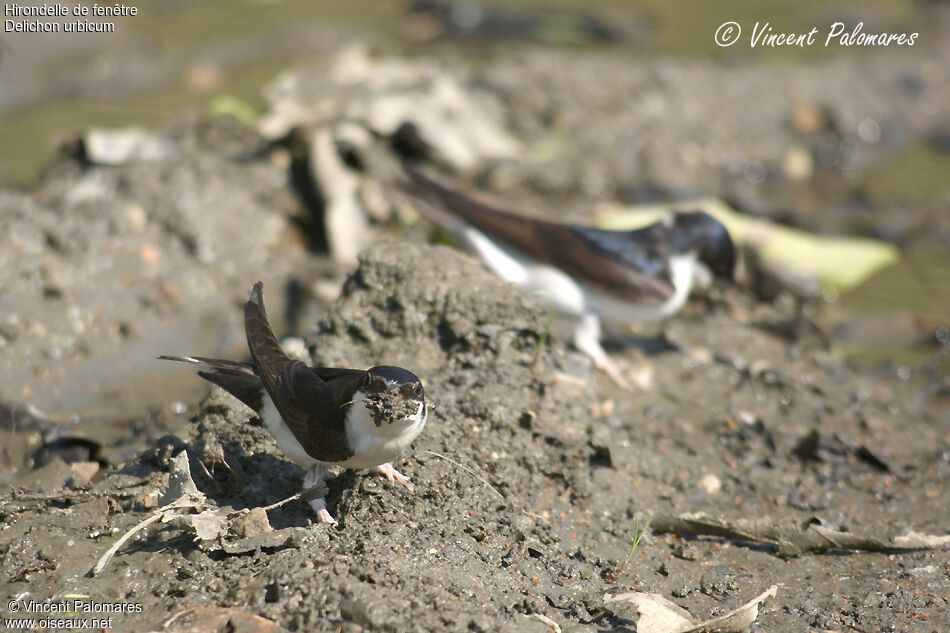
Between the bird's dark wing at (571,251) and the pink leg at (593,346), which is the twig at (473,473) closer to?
the pink leg at (593,346)

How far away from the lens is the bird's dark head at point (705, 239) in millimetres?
5352

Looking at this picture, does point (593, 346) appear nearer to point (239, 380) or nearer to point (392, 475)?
point (392, 475)

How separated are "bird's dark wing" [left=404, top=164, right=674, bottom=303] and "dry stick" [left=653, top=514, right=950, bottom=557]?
1.68 metres

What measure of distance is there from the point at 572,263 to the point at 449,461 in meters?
1.82

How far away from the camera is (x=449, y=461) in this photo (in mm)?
3477

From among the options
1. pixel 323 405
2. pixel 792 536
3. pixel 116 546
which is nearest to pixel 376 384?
pixel 323 405

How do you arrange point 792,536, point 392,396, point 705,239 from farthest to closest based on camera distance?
1. point 705,239
2. point 792,536
3. point 392,396

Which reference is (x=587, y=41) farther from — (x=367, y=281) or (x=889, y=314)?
(x=367, y=281)

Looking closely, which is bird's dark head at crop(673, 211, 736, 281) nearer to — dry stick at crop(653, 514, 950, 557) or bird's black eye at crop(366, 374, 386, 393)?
dry stick at crop(653, 514, 950, 557)

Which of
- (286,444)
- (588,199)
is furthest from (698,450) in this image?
(588,199)

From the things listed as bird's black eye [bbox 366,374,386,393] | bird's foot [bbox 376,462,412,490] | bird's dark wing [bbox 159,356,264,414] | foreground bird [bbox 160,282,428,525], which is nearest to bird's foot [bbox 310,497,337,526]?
foreground bird [bbox 160,282,428,525]

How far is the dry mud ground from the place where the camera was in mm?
2957

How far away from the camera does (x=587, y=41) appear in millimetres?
10305

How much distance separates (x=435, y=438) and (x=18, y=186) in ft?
14.1
